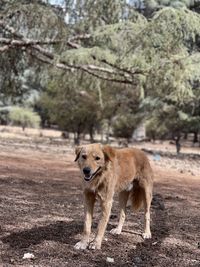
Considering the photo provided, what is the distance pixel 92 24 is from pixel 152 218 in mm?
6203

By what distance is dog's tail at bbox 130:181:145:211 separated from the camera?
517 centimetres

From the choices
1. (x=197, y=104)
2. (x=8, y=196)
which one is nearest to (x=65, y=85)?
(x=8, y=196)

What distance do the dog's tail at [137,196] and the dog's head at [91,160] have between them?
2.85ft

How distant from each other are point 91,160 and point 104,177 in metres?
0.24

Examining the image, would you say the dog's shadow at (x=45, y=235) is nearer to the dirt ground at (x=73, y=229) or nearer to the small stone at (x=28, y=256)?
the dirt ground at (x=73, y=229)

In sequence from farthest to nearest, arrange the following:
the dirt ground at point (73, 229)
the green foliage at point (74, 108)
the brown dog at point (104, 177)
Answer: the green foliage at point (74, 108) → the brown dog at point (104, 177) → the dirt ground at point (73, 229)

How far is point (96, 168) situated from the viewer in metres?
4.24

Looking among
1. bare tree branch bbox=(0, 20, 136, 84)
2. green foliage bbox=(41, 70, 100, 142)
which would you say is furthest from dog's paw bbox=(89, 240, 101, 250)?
green foliage bbox=(41, 70, 100, 142)

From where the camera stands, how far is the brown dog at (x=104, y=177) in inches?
167

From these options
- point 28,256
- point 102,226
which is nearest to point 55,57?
point 102,226

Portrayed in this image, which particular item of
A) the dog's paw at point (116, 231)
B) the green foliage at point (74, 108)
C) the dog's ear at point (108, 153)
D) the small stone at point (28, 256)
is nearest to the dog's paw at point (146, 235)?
the dog's paw at point (116, 231)

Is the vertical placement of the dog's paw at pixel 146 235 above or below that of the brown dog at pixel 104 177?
below

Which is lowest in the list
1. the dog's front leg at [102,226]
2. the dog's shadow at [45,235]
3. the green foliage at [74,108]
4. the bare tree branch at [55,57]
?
the dog's shadow at [45,235]

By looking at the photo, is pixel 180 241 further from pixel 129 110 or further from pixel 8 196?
pixel 129 110
